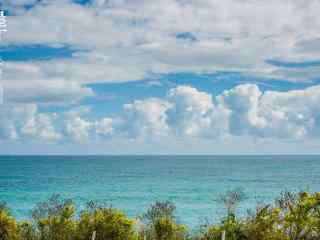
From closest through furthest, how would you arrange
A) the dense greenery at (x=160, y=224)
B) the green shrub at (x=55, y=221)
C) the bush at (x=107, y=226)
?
the dense greenery at (x=160, y=224), the bush at (x=107, y=226), the green shrub at (x=55, y=221)

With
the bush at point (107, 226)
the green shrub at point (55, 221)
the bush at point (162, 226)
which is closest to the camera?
the bush at point (107, 226)

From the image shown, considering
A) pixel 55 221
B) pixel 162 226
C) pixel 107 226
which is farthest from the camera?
pixel 55 221

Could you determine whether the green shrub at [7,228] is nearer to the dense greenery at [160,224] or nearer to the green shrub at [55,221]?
the dense greenery at [160,224]

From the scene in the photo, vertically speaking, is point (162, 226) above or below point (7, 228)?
above

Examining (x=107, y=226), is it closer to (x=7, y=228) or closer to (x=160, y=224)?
(x=160, y=224)

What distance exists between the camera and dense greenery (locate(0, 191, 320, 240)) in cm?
2464

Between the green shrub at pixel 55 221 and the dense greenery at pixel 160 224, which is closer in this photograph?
the dense greenery at pixel 160 224

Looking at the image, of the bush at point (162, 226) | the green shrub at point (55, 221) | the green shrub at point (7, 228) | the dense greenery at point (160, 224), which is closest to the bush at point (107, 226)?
the dense greenery at point (160, 224)

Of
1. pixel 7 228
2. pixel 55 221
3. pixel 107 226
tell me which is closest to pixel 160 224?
pixel 107 226

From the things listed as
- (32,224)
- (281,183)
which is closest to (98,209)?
(32,224)

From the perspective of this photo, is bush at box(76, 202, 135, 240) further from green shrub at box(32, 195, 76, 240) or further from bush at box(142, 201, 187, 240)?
bush at box(142, 201, 187, 240)

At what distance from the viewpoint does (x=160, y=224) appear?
2770 cm

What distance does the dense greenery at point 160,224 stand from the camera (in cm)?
2464

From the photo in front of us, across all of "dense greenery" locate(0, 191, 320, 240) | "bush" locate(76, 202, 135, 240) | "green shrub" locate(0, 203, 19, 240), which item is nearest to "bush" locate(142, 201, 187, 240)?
"dense greenery" locate(0, 191, 320, 240)
